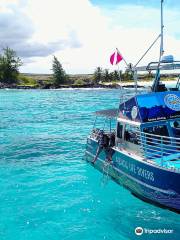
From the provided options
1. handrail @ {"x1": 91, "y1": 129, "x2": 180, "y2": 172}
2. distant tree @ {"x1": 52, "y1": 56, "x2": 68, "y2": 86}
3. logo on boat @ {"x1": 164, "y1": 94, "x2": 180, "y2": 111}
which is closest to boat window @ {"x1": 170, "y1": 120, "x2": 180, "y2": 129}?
logo on boat @ {"x1": 164, "y1": 94, "x2": 180, "y2": 111}

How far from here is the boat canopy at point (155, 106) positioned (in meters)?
17.8

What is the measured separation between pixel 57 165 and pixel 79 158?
215 cm

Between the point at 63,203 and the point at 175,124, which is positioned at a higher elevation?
the point at 175,124

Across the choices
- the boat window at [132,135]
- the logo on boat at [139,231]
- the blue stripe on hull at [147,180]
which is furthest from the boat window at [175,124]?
the logo on boat at [139,231]

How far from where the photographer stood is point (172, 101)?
18.2 metres

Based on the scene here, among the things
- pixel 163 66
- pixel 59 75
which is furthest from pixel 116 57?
pixel 59 75

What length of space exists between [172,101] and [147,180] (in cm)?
412

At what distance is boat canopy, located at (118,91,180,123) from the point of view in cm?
1775

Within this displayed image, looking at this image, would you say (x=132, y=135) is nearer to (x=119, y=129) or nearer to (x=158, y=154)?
(x=119, y=129)

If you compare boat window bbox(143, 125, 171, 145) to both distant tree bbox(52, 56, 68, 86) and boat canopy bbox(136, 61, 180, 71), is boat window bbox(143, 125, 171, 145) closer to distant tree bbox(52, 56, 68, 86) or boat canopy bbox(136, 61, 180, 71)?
boat canopy bbox(136, 61, 180, 71)

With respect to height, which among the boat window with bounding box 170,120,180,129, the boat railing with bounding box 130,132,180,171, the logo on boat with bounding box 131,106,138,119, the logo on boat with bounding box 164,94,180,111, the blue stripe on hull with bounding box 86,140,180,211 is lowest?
the blue stripe on hull with bounding box 86,140,180,211

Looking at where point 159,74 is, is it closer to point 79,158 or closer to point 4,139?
point 79,158

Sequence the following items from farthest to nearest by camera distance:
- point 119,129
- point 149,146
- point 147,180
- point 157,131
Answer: point 119,129 → point 157,131 → point 149,146 → point 147,180

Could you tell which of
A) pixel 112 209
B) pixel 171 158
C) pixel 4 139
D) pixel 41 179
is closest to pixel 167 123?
pixel 171 158
